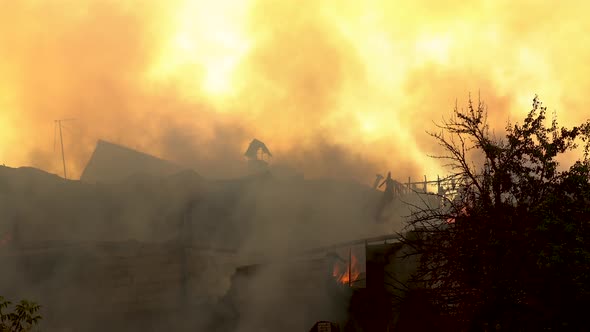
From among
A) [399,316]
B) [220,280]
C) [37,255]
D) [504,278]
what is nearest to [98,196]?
[37,255]

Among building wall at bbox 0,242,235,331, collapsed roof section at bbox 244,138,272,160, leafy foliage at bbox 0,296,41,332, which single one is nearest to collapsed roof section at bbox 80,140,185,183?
collapsed roof section at bbox 244,138,272,160

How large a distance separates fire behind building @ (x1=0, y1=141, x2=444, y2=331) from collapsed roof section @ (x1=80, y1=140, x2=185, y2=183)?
3.62 meters

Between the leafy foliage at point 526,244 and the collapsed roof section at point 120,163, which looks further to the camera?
the collapsed roof section at point 120,163

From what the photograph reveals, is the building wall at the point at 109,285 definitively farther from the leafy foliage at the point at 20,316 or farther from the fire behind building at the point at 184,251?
the leafy foliage at the point at 20,316

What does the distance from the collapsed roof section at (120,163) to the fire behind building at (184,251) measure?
3625 millimetres

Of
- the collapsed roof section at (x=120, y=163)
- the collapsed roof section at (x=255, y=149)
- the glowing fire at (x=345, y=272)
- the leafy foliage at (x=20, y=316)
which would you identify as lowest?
the leafy foliage at (x=20, y=316)

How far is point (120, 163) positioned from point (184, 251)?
8.54 metres

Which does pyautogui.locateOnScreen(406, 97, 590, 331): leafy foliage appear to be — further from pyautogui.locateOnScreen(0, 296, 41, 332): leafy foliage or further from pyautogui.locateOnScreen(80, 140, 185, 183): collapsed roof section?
pyautogui.locateOnScreen(80, 140, 185, 183): collapsed roof section

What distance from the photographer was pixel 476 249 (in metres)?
6.57

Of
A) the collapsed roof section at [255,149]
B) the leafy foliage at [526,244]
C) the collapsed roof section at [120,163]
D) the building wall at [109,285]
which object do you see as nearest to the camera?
the leafy foliage at [526,244]

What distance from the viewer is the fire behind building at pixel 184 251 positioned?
1616cm

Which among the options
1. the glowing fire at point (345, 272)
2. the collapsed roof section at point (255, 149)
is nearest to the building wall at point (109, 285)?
the glowing fire at point (345, 272)

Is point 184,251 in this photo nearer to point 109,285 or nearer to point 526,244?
point 109,285

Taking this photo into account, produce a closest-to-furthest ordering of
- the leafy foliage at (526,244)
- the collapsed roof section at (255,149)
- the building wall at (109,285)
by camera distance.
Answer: the leafy foliage at (526,244) → the building wall at (109,285) → the collapsed roof section at (255,149)
